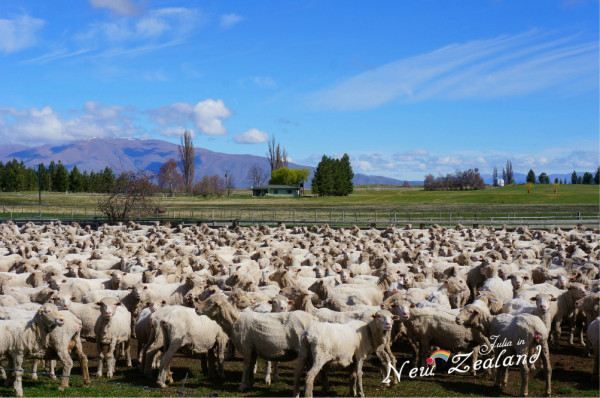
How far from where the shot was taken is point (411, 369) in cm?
1466

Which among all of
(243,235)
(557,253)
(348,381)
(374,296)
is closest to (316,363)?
(348,381)

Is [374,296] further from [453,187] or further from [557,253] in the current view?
[453,187]

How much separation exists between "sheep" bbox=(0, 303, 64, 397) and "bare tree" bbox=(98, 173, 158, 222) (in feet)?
153

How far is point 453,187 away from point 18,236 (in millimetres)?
144906

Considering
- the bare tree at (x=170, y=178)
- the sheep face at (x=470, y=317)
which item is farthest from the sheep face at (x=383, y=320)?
the bare tree at (x=170, y=178)

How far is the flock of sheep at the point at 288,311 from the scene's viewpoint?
12.8m

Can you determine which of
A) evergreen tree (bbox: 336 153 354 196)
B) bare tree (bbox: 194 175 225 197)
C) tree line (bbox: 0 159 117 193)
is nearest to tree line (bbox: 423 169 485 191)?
evergreen tree (bbox: 336 153 354 196)

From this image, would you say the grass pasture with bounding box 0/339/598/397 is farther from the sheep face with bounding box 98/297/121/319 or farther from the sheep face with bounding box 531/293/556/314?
the sheep face with bounding box 531/293/556/314

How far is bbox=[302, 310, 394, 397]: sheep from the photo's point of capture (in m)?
12.2

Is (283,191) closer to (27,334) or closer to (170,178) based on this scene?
(170,178)

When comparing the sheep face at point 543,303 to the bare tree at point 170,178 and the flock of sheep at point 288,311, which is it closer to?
the flock of sheep at point 288,311

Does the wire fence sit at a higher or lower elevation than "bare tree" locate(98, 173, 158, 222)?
lower

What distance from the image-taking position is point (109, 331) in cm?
1442

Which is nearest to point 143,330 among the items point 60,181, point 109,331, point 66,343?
point 109,331
